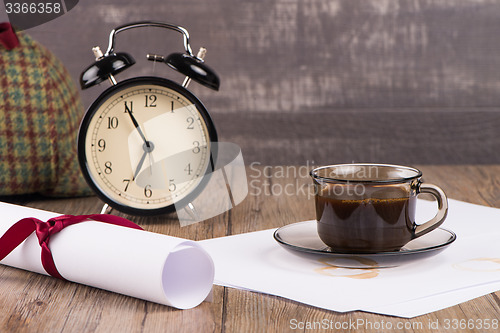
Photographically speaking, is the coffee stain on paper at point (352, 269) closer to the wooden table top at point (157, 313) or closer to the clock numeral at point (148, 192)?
the wooden table top at point (157, 313)

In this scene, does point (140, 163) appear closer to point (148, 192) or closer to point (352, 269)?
point (148, 192)

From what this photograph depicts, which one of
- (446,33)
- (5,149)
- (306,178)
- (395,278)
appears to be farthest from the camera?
(446,33)

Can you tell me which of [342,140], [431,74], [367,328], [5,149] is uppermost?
[367,328]

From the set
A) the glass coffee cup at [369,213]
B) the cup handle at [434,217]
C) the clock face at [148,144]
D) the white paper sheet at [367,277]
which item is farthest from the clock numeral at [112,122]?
the cup handle at [434,217]

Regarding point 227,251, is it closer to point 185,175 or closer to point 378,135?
point 185,175

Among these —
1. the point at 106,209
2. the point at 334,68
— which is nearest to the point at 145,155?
the point at 106,209

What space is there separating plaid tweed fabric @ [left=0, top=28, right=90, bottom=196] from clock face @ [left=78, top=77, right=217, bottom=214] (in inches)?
8.8

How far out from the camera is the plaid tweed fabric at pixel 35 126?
1397mm

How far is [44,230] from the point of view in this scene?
0.89 m

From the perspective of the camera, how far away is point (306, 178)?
1653mm

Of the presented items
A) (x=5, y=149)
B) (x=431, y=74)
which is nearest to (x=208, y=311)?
(x=5, y=149)

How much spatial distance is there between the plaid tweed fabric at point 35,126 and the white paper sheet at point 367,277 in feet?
1.71

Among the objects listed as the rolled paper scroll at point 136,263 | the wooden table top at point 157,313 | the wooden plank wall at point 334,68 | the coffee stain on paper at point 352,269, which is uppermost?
the rolled paper scroll at point 136,263

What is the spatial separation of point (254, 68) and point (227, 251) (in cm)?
108
